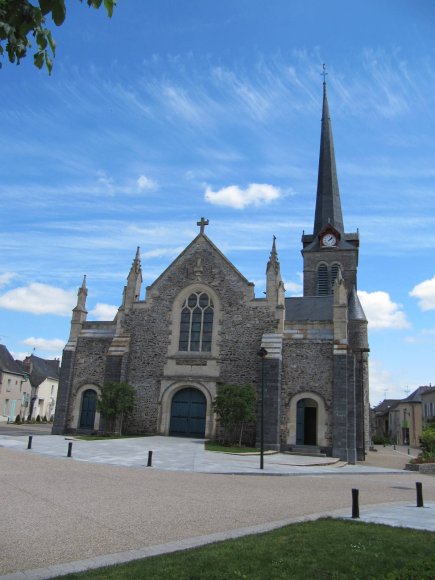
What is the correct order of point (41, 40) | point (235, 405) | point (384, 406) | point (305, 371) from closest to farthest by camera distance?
1. point (41, 40)
2. point (235, 405)
3. point (305, 371)
4. point (384, 406)

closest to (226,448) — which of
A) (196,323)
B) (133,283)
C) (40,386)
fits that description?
(196,323)

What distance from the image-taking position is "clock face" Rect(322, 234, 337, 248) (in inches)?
1664

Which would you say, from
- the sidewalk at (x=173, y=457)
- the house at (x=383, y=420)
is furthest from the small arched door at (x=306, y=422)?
the house at (x=383, y=420)

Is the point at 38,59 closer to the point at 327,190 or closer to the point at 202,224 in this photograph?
the point at 202,224

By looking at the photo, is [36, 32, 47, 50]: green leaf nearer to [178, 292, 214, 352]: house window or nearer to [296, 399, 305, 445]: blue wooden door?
[296, 399, 305, 445]: blue wooden door

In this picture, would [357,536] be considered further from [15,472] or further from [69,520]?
[15,472]

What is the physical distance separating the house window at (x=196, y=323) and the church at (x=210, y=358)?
5cm

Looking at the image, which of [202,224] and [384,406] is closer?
[202,224]

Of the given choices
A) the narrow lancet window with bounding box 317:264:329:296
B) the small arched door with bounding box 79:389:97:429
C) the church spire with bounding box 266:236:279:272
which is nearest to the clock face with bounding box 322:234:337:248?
the narrow lancet window with bounding box 317:264:329:296

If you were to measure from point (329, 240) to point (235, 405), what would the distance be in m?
24.4

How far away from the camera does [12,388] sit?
150 ft

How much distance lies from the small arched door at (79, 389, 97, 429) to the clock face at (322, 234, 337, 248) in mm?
24548

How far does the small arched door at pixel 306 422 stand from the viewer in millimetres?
23328

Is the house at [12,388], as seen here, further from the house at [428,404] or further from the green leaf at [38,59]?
the green leaf at [38,59]
